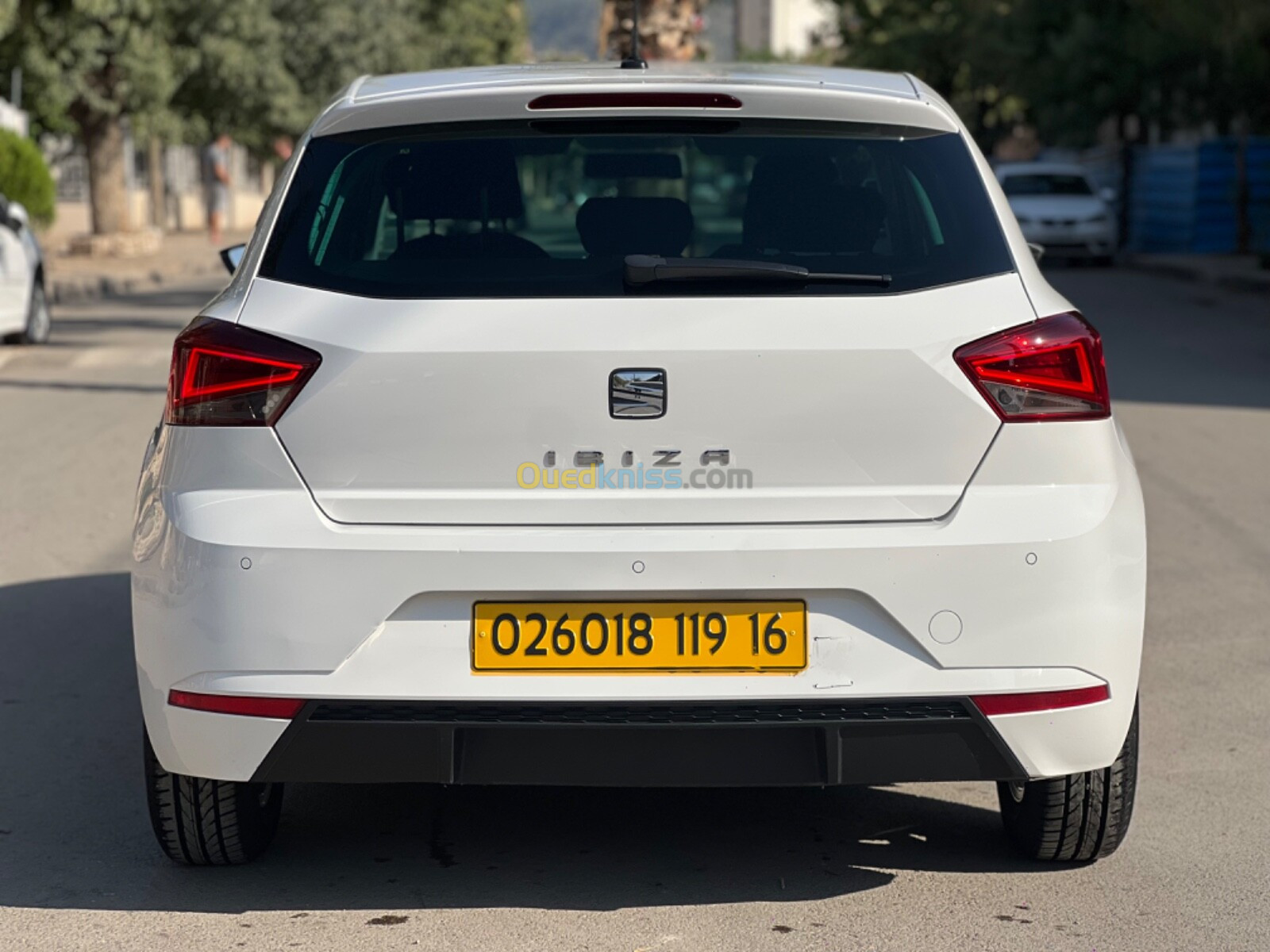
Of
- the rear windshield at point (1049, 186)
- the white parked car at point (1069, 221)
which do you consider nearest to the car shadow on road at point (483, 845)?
the white parked car at point (1069, 221)

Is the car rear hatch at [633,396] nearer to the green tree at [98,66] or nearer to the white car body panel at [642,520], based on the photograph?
the white car body panel at [642,520]

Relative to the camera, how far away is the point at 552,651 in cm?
363

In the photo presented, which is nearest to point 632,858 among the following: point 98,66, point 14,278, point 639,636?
point 639,636

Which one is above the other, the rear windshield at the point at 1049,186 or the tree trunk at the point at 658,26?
the tree trunk at the point at 658,26

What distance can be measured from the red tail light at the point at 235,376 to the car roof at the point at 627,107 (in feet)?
1.71

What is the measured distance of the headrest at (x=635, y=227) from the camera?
13.0ft

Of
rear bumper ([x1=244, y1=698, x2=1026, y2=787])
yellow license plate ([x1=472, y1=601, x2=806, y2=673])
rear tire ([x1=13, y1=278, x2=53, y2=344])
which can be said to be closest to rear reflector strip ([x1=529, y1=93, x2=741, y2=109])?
yellow license plate ([x1=472, y1=601, x2=806, y2=673])

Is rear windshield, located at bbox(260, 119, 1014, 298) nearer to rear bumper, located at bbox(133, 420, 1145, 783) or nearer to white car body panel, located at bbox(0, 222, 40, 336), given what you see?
rear bumper, located at bbox(133, 420, 1145, 783)

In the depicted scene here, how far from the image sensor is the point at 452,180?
4.04 metres

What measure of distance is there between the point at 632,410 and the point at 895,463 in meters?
0.49

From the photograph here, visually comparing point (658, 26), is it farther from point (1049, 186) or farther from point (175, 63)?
point (175, 63)

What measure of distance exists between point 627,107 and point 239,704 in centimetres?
135

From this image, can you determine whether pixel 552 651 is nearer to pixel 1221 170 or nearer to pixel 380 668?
pixel 380 668

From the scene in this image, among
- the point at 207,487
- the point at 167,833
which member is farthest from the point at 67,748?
the point at 207,487
